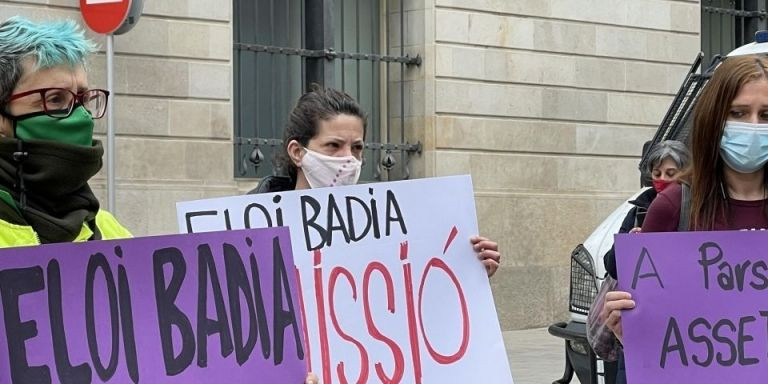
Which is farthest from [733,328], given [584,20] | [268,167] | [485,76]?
[584,20]

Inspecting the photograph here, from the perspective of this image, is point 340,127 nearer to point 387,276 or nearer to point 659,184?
point 387,276

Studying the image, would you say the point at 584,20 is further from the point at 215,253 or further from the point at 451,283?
the point at 215,253

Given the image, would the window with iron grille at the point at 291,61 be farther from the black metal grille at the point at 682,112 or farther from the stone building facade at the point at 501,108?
the black metal grille at the point at 682,112

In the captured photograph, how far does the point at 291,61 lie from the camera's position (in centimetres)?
1368

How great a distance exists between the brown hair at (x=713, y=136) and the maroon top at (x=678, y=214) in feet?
0.08

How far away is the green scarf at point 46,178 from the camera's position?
3.02 m

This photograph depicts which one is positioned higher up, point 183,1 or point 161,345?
point 183,1

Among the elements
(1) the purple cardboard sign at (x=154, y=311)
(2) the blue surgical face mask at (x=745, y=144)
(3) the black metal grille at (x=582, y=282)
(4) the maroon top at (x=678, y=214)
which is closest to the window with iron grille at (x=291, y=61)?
(3) the black metal grille at (x=582, y=282)

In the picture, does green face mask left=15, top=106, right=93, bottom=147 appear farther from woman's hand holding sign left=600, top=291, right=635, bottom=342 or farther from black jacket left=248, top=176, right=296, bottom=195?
black jacket left=248, top=176, right=296, bottom=195

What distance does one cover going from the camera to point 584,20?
15.3 meters

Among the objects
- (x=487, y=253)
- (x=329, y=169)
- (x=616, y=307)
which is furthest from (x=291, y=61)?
(x=616, y=307)

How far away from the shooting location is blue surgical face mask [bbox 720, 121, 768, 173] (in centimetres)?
346

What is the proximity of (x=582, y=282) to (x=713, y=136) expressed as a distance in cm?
374

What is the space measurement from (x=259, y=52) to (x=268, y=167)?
3.26 feet
